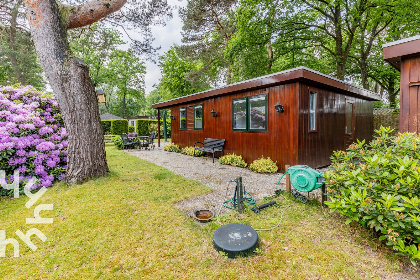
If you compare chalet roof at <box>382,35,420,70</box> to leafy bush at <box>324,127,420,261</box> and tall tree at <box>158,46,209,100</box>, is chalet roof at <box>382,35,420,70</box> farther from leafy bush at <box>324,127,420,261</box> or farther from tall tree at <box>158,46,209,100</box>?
tall tree at <box>158,46,209,100</box>

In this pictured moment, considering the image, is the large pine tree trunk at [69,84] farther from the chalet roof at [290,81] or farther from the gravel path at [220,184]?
the chalet roof at [290,81]

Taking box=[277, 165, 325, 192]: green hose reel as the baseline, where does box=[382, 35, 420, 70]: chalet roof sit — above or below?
above

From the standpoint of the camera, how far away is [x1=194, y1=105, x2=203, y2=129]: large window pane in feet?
26.9

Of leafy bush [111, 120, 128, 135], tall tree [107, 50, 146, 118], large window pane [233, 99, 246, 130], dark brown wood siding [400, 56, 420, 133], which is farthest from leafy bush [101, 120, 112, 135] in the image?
dark brown wood siding [400, 56, 420, 133]

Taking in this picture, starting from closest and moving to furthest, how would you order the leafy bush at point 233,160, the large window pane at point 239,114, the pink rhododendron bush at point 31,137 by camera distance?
the pink rhododendron bush at point 31,137 → the leafy bush at point 233,160 → the large window pane at point 239,114

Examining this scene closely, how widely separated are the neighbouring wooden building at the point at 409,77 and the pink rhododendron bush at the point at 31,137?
22.6ft

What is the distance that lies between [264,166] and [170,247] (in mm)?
3715

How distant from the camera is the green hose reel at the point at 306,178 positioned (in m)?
2.63

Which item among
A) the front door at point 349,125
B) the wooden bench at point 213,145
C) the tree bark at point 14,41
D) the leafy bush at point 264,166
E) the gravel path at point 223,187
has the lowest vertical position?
the gravel path at point 223,187

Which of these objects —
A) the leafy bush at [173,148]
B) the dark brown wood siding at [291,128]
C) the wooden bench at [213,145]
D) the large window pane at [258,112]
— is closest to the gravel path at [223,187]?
the dark brown wood siding at [291,128]

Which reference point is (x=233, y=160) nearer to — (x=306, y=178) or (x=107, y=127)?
(x=306, y=178)

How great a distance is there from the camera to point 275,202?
2930 millimetres

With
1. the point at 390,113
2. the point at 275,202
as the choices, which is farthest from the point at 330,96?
the point at 390,113

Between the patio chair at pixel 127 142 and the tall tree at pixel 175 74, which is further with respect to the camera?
the tall tree at pixel 175 74
